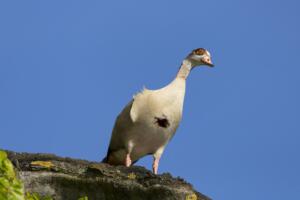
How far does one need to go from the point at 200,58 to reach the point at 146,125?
1977 millimetres

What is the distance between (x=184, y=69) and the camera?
40.9ft

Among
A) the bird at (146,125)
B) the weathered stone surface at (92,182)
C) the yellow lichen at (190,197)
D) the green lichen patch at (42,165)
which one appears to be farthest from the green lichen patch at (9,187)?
the bird at (146,125)

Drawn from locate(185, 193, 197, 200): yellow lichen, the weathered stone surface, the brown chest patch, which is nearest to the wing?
the brown chest patch

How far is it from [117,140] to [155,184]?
4.38 meters

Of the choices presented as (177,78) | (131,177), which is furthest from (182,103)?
(131,177)

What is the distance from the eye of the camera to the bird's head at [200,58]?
41.0ft

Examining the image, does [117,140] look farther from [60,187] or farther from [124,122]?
[60,187]

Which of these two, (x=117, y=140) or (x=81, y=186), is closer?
(x=81, y=186)

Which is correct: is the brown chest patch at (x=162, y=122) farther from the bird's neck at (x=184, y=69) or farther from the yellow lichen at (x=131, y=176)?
the yellow lichen at (x=131, y=176)

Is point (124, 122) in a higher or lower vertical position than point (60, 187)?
higher

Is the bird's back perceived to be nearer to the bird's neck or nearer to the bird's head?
the bird's neck

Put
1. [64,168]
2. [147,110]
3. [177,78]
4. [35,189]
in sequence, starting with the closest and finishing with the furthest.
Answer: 1. [35,189]
2. [64,168]
3. [147,110]
4. [177,78]

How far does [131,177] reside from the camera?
759 centimetres

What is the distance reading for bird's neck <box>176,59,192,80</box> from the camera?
12.4m
